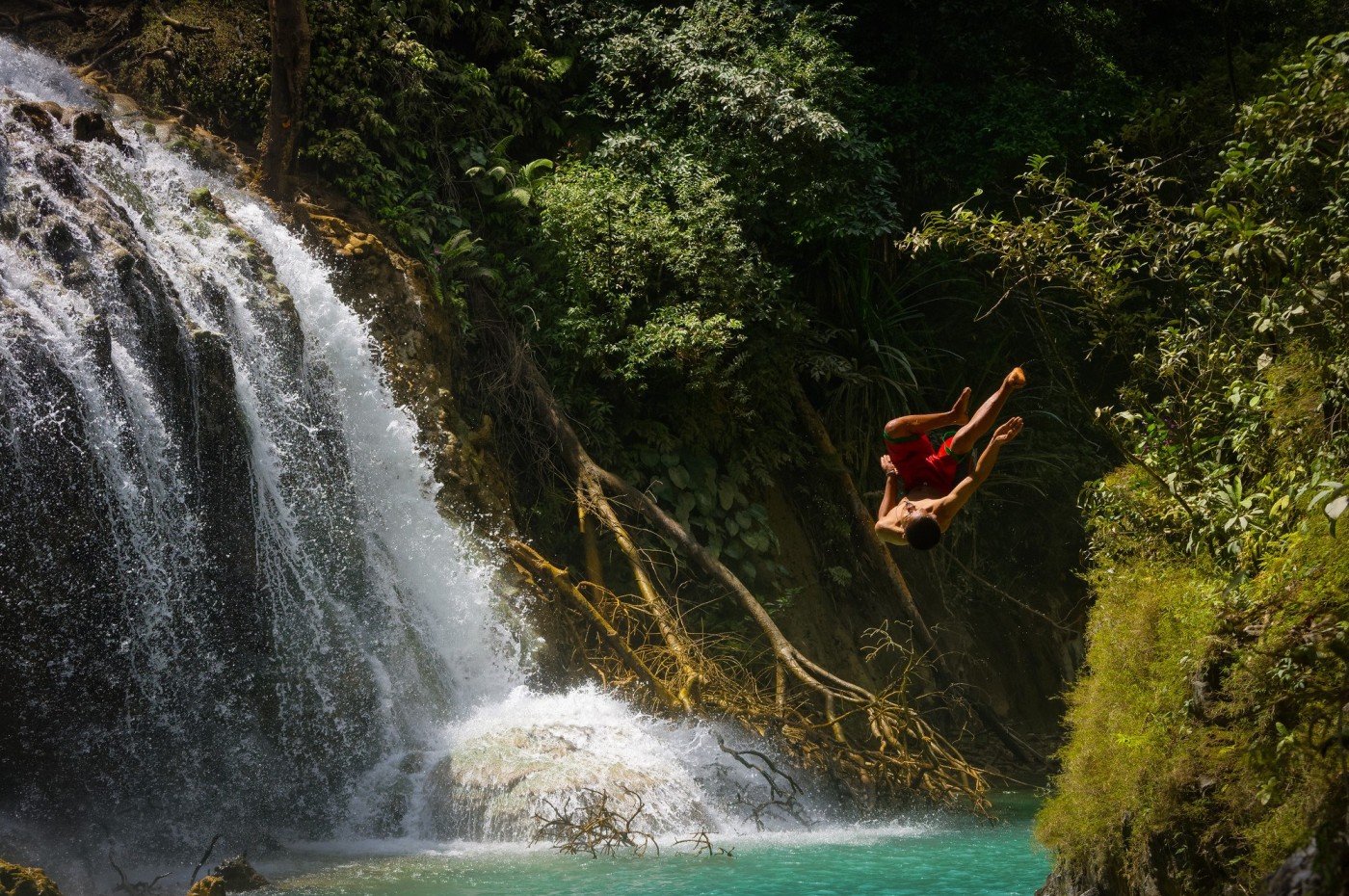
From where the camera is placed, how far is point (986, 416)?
5.66 meters

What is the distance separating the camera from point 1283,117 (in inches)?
206

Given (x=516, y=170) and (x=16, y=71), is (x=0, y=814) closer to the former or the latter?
(x=16, y=71)

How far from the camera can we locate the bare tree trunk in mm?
9828

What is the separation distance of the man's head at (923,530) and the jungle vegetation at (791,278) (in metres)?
0.98

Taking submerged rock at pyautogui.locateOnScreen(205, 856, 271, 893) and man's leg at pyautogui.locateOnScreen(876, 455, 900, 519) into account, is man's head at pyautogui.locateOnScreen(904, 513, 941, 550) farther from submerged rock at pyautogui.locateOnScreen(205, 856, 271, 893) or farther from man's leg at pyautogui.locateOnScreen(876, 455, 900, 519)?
submerged rock at pyautogui.locateOnScreen(205, 856, 271, 893)

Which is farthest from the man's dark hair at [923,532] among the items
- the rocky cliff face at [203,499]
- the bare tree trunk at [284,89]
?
the bare tree trunk at [284,89]

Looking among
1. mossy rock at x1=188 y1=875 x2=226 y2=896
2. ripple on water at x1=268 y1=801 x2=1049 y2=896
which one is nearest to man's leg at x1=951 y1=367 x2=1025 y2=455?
ripple on water at x1=268 y1=801 x2=1049 y2=896

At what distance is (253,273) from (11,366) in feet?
8.00

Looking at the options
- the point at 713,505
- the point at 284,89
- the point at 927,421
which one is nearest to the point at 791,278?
the point at 713,505

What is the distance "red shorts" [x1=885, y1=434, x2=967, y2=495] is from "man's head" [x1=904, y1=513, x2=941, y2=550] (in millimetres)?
395

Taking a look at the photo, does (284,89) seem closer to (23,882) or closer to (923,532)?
(23,882)

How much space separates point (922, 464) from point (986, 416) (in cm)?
73

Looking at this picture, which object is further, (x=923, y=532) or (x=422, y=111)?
(x=422, y=111)

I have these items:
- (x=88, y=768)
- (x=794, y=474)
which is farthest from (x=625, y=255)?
(x=88, y=768)
